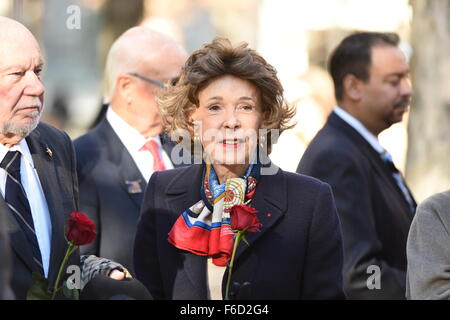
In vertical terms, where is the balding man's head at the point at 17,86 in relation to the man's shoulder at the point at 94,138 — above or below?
above

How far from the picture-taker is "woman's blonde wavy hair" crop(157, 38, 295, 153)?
4.93 meters

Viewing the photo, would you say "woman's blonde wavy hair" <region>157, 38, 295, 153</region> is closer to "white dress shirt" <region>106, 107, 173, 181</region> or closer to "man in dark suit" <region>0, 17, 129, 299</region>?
"man in dark suit" <region>0, 17, 129, 299</region>

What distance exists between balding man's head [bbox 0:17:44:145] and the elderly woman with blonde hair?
24.8 inches

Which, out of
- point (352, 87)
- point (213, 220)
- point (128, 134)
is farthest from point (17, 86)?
point (352, 87)

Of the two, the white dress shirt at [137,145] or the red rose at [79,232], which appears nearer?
the red rose at [79,232]

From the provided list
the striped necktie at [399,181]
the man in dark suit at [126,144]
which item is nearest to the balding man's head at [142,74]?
the man in dark suit at [126,144]

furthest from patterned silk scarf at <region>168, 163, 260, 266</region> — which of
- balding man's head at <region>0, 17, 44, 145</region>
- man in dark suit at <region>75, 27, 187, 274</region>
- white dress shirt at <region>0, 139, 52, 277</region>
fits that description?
man in dark suit at <region>75, 27, 187, 274</region>

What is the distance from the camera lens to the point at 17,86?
4895mm

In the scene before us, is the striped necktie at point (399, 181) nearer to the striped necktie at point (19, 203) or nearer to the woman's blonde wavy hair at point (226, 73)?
the woman's blonde wavy hair at point (226, 73)

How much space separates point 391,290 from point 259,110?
1.66m

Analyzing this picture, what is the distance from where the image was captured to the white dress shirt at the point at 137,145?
6.45 meters

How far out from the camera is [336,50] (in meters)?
7.33
